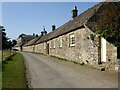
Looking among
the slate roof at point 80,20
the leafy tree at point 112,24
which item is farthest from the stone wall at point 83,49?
the leafy tree at point 112,24

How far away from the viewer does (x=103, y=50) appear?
15.2 metres

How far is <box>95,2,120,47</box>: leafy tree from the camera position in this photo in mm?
12334

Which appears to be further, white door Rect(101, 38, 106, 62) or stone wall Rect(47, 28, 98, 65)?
stone wall Rect(47, 28, 98, 65)

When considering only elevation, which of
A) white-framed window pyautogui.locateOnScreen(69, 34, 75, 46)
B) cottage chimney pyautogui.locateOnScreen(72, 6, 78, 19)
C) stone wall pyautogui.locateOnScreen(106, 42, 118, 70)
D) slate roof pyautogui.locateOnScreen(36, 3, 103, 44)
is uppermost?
cottage chimney pyautogui.locateOnScreen(72, 6, 78, 19)

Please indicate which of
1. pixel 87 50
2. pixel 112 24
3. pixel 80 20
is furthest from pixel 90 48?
pixel 80 20

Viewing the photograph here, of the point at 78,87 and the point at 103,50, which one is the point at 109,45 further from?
the point at 78,87

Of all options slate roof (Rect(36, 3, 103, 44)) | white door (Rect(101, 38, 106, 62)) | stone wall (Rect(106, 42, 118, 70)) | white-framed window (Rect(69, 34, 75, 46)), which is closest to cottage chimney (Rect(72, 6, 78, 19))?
slate roof (Rect(36, 3, 103, 44))

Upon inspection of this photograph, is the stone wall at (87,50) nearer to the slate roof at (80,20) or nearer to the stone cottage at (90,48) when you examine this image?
the stone cottage at (90,48)

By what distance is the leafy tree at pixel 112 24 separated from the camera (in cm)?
1233

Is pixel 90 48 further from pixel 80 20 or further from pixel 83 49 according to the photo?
pixel 80 20

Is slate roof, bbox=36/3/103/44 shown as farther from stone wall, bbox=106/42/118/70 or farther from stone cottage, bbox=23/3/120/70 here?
stone wall, bbox=106/42/118/70

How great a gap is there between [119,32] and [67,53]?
13.1 metres

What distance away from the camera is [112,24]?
498 inches

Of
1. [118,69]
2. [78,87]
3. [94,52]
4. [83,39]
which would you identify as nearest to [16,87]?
[78,87]
